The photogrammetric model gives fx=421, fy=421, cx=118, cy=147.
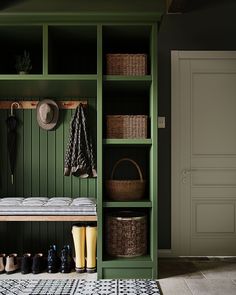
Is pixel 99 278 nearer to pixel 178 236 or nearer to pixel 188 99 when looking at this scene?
pixel 178 236

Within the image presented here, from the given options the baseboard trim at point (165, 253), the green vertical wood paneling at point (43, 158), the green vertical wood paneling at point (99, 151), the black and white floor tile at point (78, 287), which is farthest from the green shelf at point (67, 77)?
the baseboard trim at point (165, 253)

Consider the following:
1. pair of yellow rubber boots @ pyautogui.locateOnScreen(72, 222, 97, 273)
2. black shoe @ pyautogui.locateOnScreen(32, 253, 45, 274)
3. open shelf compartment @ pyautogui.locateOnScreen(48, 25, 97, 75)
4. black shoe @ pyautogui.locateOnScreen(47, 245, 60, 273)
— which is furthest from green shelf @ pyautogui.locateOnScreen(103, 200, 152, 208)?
open shelf compartment @ pyautogui.locateOnScreen(48, 25, 97, 75)

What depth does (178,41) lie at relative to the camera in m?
4.61

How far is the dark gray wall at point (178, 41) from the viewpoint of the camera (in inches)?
180

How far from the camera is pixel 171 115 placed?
4.59m

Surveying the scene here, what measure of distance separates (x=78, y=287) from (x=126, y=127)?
4.71 feet

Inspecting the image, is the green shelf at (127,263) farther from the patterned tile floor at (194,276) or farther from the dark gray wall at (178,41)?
the dark gray wall at (178,41)

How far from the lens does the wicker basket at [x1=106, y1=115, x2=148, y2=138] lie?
381 cm

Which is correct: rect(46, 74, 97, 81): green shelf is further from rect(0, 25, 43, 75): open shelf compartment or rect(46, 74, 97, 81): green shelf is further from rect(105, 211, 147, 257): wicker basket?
rect(105, 211, 147, 257): wicker basket

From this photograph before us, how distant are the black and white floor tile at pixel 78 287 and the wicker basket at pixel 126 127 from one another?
1281 mm

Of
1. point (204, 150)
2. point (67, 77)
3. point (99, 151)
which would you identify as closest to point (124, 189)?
point (99, 151)

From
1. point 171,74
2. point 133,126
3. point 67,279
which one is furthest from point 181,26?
point 67,279

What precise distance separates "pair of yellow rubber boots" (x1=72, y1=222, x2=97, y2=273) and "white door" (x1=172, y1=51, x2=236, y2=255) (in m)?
1.10

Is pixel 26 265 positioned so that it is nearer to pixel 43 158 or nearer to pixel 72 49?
pixel 43 158
